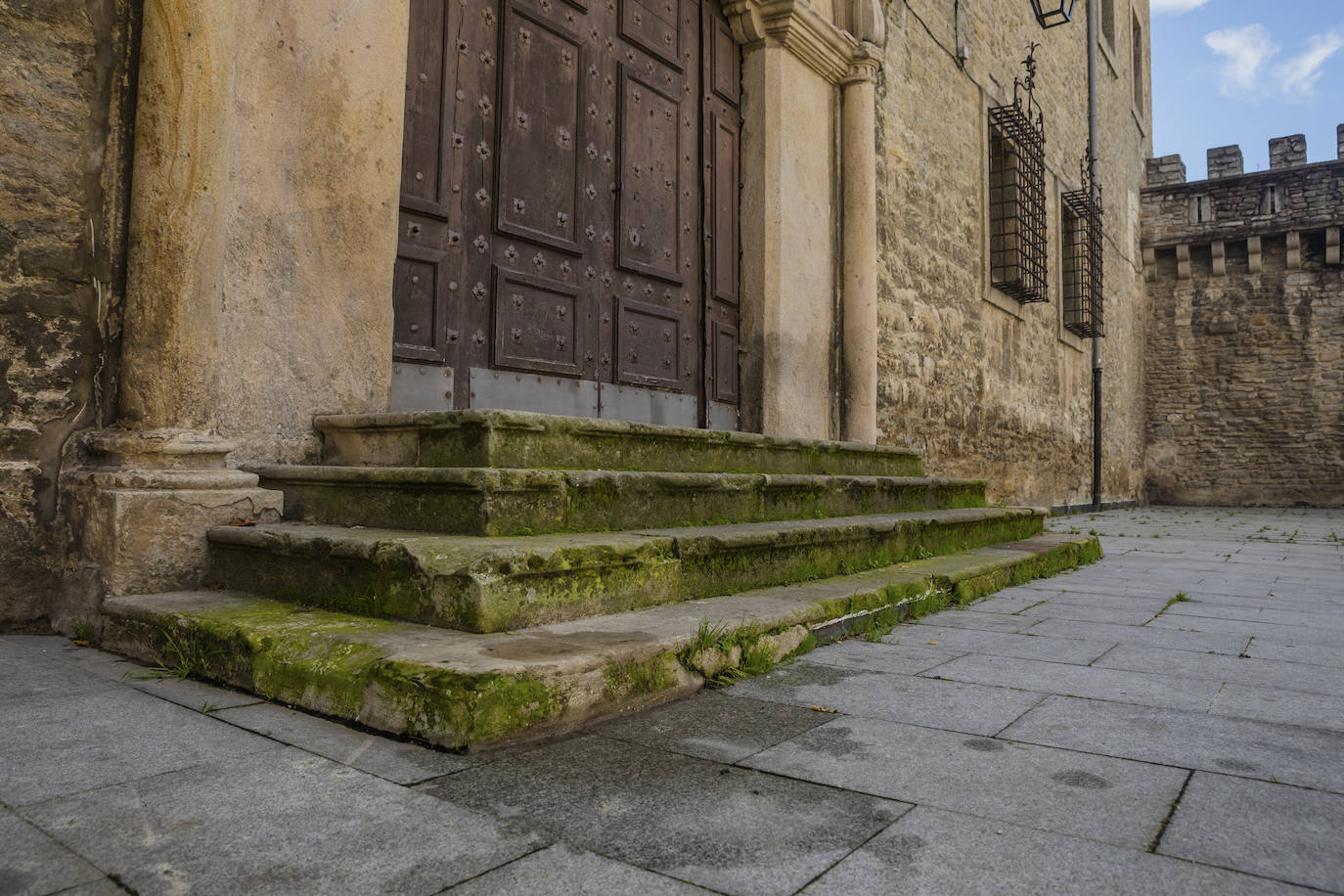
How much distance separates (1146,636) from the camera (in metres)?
2.87

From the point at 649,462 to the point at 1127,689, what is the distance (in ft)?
5.63

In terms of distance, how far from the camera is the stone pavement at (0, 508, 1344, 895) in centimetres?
111

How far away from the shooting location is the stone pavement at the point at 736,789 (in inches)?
43.7

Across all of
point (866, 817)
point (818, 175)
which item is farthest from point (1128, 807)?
point (818, 175)

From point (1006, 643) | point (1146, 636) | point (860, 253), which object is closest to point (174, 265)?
point (1006, 643)

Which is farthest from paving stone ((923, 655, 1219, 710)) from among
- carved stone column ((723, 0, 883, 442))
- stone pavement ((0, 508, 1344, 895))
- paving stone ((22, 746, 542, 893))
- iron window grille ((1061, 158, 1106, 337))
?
iron window grille ((1061, 158, 1106, 337))

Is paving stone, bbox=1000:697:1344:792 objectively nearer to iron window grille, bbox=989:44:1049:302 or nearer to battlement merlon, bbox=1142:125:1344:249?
iron window grille, bbox=989:44:1049:302

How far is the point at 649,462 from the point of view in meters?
3.19

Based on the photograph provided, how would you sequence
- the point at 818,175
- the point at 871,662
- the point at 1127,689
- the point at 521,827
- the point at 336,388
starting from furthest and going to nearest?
the point at 818,175, the point at 336,388, the point at 871,662, the point at 1127,689, the point at 521,827

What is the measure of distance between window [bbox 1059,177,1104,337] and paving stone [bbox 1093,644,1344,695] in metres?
9.79

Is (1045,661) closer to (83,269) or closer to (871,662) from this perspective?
(871,662)

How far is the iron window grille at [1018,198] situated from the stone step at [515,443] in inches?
252

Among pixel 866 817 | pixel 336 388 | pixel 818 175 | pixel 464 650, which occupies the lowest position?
pixel 866 817

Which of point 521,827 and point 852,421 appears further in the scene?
point 852,421
